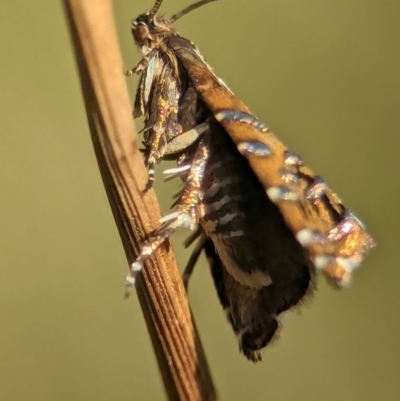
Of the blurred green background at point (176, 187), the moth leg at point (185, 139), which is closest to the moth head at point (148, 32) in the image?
the moth leg at point (185, 139)

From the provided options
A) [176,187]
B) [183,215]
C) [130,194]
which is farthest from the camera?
[176,187]

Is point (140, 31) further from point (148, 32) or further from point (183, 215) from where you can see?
point (183, 215)

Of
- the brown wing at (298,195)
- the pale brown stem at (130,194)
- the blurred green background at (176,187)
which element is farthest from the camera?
the blurred green background at (176,187)

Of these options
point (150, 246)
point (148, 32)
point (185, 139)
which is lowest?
point (150, 246)

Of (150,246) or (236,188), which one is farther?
(236,188)

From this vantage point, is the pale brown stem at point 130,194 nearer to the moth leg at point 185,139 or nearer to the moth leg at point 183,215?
the moth leg at point 183,215

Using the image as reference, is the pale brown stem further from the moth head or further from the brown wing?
the moth head

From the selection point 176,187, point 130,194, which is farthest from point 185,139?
point 176,187

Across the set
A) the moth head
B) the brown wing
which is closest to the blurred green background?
the moth head
